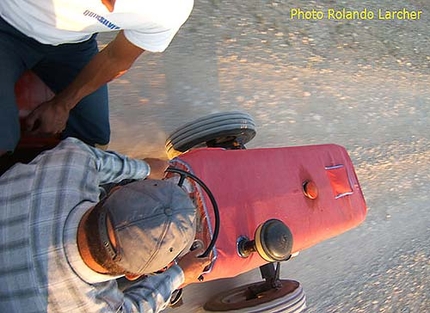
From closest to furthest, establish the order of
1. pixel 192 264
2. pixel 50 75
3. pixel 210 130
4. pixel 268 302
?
1. pixel 192 264
2. pixel 50 75
3. pixel 268 302
4. pixel 210 130

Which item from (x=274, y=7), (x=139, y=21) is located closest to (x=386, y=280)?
(x=274, y=7)

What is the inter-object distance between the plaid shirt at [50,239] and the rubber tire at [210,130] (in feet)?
2.86

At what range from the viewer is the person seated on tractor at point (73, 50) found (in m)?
1.38

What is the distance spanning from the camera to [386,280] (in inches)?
131

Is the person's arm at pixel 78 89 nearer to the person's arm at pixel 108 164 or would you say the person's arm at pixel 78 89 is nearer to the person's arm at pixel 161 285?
Answer: the person's arm at pixel 108 164

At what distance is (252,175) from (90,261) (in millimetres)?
897

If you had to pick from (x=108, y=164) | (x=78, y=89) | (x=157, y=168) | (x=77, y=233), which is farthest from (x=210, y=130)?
(x=77, y=233)

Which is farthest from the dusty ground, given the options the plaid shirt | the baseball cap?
the baseball cap

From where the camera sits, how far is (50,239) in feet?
3.87

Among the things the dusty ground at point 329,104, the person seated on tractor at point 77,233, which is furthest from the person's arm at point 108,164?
the dusty ground at point 329,104

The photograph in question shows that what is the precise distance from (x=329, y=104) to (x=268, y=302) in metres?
1.42

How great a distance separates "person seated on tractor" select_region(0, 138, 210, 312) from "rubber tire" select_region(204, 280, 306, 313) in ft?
2.63

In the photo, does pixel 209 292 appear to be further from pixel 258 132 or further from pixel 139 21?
pixel 139 21

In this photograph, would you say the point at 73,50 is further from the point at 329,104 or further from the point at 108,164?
the point at 329,104
